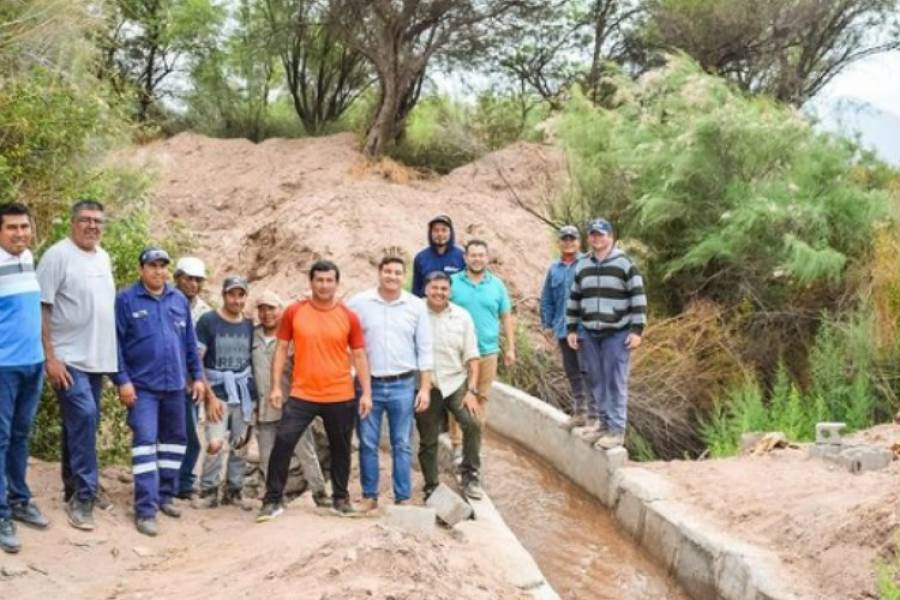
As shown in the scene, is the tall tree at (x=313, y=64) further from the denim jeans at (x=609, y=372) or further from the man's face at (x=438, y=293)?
the man's face at (x=438, y=293)

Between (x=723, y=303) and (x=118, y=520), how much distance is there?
7.75m

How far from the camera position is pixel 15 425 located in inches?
238

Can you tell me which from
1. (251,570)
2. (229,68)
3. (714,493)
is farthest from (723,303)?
(229,68)

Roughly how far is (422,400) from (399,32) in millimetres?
13408

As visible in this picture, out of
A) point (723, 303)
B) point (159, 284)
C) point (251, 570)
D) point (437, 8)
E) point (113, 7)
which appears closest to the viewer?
point (251, 570)

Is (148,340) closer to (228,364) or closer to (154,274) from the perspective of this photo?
(154,274)

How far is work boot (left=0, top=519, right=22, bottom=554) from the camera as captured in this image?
5820 mm

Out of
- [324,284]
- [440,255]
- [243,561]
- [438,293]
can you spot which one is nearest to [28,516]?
[243,561]

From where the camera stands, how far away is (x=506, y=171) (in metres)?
19.9

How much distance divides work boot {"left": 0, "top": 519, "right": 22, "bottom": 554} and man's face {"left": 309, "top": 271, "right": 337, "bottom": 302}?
2251 mm

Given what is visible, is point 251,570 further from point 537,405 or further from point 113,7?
point 113,7

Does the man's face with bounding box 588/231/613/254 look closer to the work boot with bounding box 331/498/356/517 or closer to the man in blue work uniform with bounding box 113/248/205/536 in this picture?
the work boot with bounding box 331/498/356/517

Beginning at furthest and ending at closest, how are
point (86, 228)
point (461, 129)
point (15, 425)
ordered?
point (461, 129), point (86, 228), point (15, 425)

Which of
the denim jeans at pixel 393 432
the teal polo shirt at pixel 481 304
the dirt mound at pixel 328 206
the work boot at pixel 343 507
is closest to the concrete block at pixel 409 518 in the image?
the work boot at pixel 343 507
